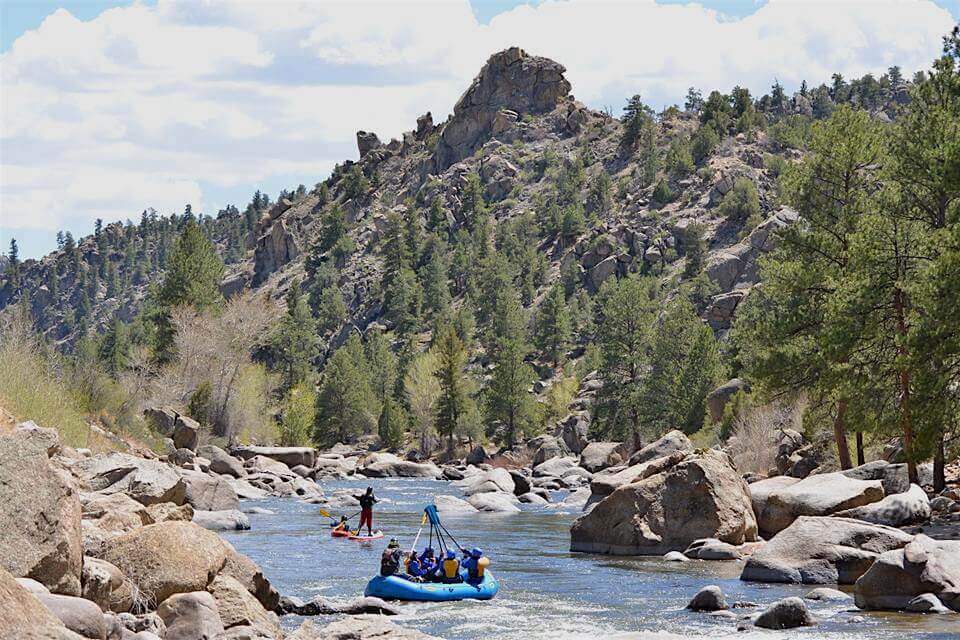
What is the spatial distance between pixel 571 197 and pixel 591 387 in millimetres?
53984

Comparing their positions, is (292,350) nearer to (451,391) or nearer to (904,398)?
(451,391)

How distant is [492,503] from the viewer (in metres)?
38.6

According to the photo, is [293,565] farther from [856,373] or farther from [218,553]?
[856,373]

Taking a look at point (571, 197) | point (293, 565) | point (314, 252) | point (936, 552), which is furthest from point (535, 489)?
point (314, 252)

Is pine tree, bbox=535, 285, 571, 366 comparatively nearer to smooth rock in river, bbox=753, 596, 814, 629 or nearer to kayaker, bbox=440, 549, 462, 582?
kayaker, bbox=440, 549, 462, 582

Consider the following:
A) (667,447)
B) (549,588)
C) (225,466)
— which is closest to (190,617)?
(549,588)

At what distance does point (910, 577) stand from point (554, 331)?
289ft

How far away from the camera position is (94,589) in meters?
13.3

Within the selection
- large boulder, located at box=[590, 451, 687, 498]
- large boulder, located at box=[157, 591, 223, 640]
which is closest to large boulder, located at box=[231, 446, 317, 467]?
large boulder, located at box=[590, 451, 687, 498]

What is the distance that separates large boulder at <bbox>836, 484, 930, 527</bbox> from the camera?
23156 mm

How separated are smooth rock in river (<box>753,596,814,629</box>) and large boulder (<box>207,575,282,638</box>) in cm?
676

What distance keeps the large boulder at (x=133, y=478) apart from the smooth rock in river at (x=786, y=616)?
14733mm

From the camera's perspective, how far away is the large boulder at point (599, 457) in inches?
2387

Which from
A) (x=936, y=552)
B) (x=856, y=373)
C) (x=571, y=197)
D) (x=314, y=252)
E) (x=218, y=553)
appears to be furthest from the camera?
(x=314, y=252)
